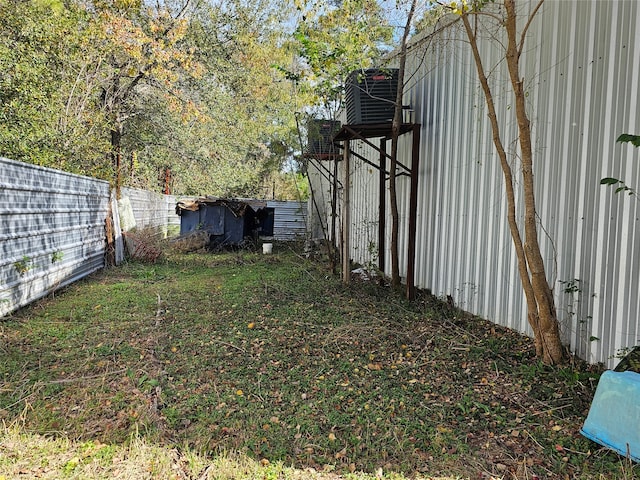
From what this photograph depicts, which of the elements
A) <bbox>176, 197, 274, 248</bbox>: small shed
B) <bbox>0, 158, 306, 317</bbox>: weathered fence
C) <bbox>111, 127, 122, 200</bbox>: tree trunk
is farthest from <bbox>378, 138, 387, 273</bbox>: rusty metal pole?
<bbox>111, 127, 122, 200</bbox>: tree trunk

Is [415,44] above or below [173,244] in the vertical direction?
above

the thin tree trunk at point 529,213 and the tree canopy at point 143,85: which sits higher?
the tree canopy at point 143,85

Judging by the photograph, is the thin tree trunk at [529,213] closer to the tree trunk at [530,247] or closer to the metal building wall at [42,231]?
the tree trunk at [530,247]

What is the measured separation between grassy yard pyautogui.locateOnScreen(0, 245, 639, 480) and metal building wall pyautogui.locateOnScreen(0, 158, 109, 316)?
1.26 feet

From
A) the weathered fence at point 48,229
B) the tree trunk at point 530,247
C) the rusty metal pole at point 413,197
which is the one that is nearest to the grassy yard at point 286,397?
the tree trunk at point 530,247

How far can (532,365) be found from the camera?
3.19 metres

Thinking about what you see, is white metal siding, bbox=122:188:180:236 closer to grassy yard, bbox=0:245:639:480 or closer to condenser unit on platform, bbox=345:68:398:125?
grassy yard, bbox=0:245:639:480

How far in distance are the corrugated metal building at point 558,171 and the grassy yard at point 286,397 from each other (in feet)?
1.34

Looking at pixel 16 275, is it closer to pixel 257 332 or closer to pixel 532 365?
pixel 257 332

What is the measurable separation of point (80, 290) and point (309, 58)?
4329mm

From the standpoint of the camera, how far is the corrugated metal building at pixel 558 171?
9.34 ft

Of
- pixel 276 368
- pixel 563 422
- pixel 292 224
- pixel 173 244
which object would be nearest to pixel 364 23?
pixel 276 368

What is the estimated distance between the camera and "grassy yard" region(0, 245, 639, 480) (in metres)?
2.15

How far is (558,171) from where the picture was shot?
3428 millimetres
